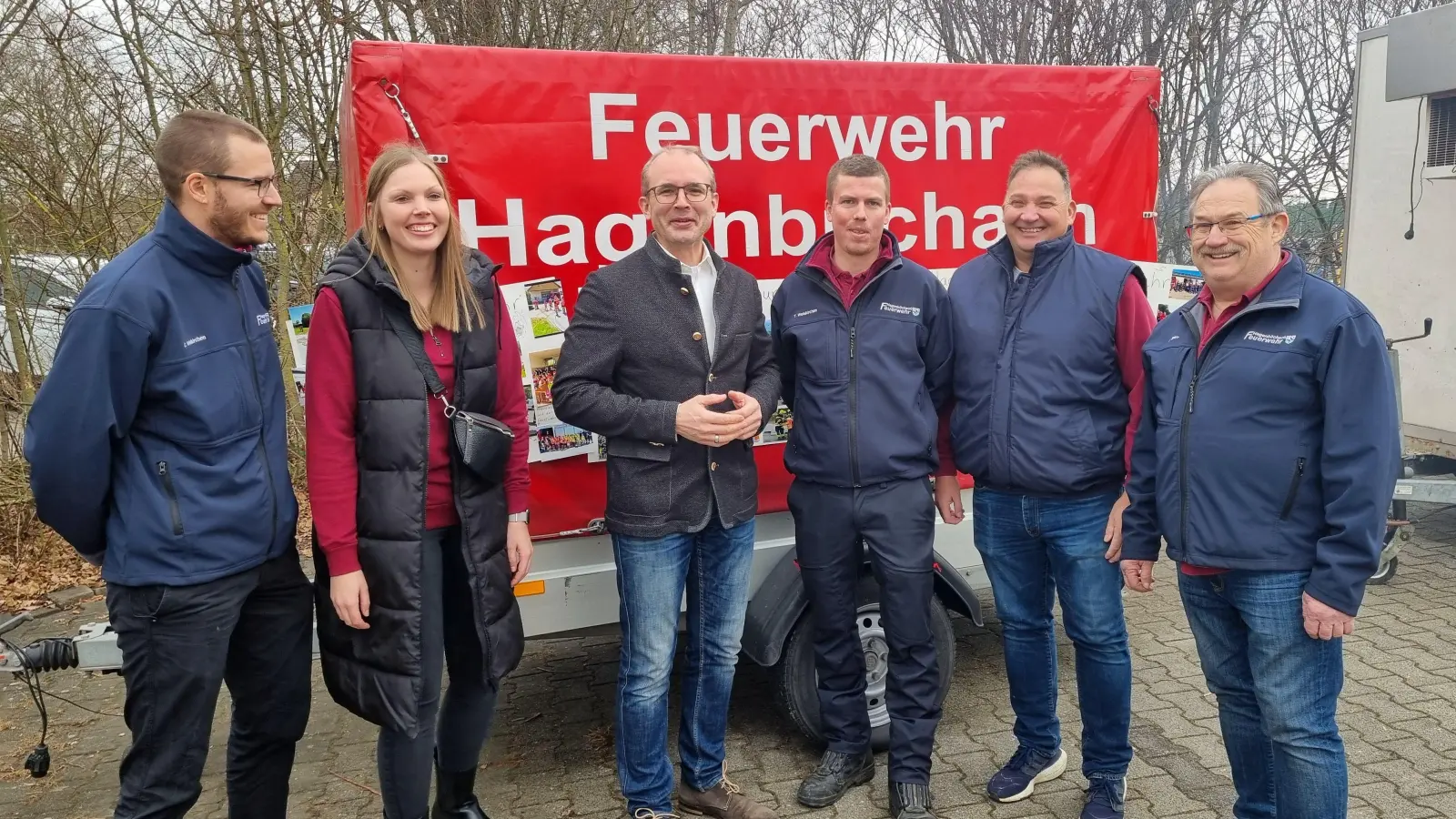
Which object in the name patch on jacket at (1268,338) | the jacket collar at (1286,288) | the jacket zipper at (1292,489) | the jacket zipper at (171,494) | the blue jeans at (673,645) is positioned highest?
the jacket collar at (1286,288)

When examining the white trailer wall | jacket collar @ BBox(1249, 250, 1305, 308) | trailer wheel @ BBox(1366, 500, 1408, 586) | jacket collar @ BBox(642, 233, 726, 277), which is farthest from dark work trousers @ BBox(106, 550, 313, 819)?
the white trailer wall

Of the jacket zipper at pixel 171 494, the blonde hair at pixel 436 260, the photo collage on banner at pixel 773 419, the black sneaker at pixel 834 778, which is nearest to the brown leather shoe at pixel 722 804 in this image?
the black sneaker at pixel 834 778

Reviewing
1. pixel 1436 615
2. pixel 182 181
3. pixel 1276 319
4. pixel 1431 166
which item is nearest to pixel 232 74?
pixel 182 181

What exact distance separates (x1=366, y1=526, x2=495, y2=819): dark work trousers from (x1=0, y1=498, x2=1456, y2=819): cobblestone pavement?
2.48ft

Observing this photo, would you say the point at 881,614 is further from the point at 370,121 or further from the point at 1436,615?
the point at 1436,615

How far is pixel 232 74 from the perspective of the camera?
707 cm

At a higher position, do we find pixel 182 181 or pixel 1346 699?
pixel 182 181

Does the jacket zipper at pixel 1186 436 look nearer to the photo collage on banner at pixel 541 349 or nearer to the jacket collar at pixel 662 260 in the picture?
the photo collage on banner at pixel 541 349

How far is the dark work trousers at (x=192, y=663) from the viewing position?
2152 millimetres

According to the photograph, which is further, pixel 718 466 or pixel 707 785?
pixel 707 785

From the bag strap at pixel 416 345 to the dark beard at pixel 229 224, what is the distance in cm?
35

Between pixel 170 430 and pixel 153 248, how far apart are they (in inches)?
16.0

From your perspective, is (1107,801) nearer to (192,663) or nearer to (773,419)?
(773,419)

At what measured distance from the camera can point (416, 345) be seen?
7.79 feet
